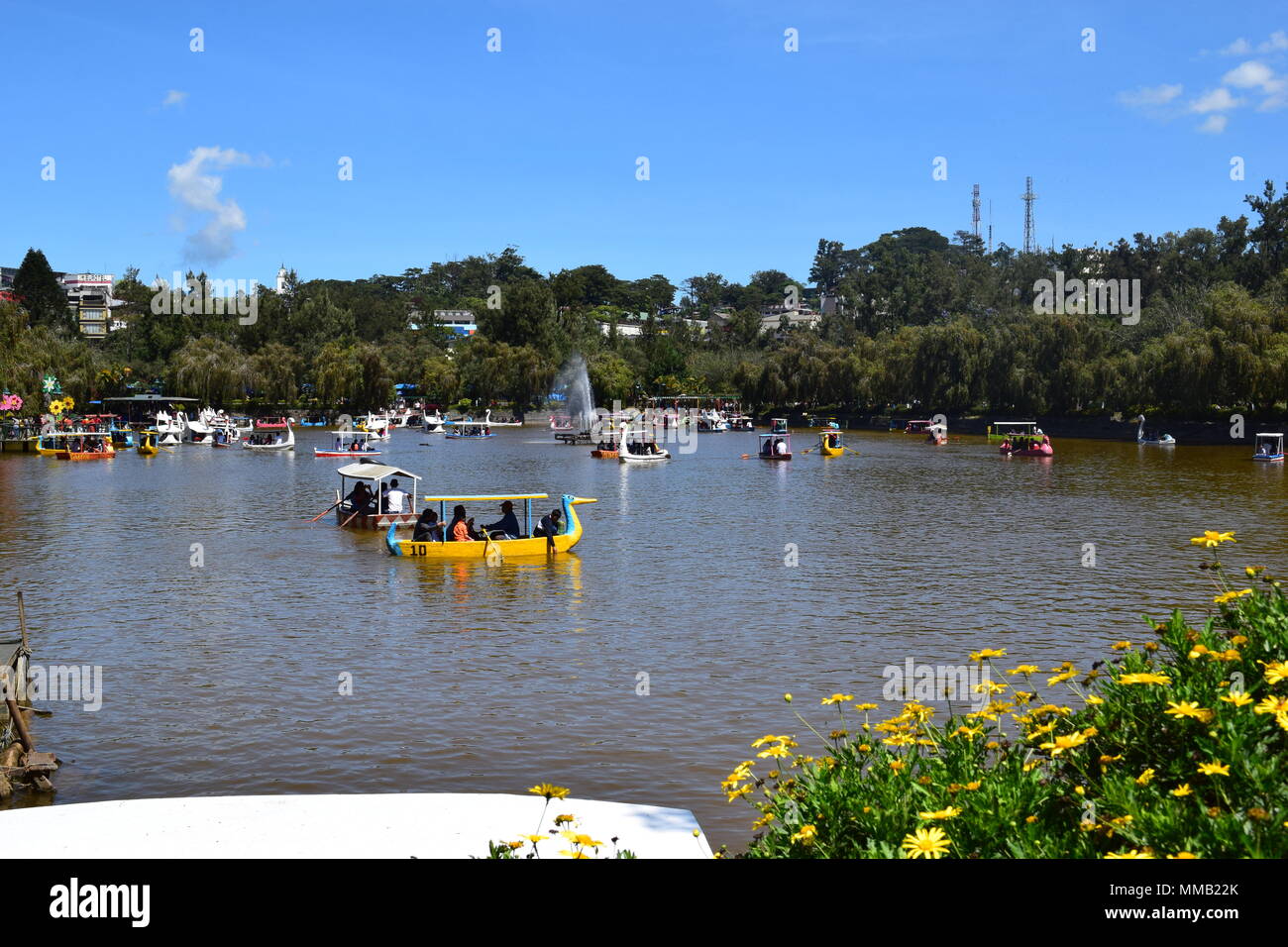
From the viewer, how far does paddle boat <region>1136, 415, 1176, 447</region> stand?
3366 inches

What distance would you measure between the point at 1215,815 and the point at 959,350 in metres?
115

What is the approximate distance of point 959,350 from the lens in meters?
116

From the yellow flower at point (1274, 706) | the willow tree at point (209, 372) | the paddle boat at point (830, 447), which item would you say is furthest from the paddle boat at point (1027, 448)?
the willow tree at point (209, 372)

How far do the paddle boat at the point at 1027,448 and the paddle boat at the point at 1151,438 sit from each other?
11.8 m

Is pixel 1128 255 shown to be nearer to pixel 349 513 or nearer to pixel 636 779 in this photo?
pixel 349 513

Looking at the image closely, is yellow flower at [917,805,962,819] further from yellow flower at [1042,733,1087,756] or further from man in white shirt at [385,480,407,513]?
man in white shirt at [385,480,407,513]

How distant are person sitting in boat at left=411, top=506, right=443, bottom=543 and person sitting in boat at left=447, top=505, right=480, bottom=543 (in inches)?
15.7

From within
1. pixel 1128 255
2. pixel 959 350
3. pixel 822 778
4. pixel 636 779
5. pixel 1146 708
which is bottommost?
pixel 636 779

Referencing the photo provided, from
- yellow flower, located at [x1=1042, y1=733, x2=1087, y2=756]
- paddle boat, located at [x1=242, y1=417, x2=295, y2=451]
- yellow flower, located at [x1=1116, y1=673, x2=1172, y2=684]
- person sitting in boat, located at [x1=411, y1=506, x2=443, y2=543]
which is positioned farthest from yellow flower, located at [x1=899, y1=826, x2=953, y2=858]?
paddle boat, located at [x1=242, y1=417, x2=295, y2=451]

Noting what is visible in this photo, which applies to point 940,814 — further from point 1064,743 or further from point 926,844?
point 1064,743

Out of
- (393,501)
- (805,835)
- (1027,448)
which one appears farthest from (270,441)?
(805,835)

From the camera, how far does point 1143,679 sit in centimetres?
704
